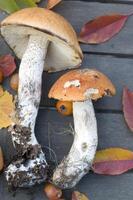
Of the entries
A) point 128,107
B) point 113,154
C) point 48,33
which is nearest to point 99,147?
point 113,154

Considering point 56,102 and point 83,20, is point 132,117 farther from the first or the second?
point 83,20

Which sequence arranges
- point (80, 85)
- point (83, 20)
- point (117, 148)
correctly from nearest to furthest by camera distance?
point (80, 85)
point (117, 148)
point (83, 20)

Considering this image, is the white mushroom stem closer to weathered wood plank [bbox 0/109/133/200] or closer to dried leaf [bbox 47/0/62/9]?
weathered wood plank [bbox 0/109/133/200]

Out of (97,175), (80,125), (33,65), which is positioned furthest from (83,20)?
(97,175)

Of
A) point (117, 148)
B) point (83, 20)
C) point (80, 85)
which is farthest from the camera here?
point (83, 20)

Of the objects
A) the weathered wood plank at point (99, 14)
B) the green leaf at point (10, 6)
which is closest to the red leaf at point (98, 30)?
the weathered wood plank at point (99, 14)

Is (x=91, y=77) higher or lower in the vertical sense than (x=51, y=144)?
higher
